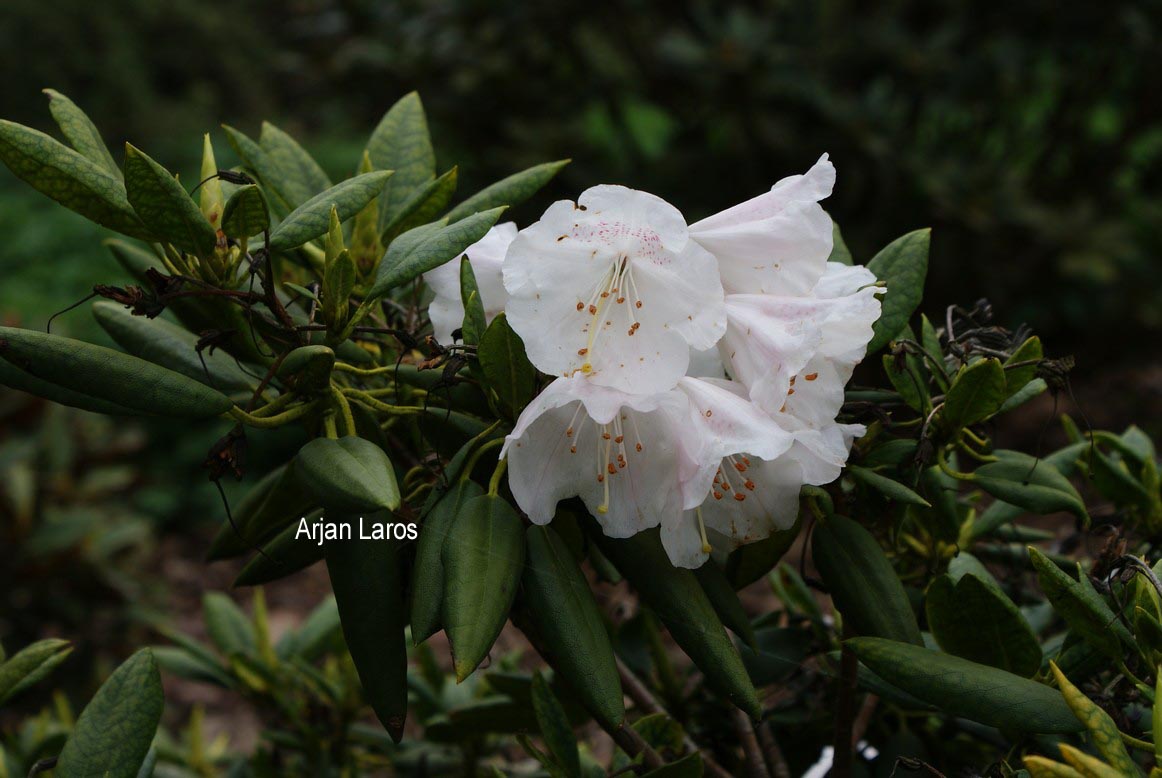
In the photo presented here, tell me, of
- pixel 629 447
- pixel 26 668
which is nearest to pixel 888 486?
pixel 629 447

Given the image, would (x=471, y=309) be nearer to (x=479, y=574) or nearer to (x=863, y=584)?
(x=479, y=574)

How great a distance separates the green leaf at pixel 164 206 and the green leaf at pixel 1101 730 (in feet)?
2.06

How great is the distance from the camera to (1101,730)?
2.24ft

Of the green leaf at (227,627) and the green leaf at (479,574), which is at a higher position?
the green leaf at (479,574)

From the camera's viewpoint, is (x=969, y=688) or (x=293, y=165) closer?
(x=969, y=688)

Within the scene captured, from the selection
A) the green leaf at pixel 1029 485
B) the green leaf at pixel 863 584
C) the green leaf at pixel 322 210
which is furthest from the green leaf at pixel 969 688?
the green leaf at pixel 322 210

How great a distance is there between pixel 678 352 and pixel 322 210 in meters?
0.27

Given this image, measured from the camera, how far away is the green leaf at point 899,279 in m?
0.87

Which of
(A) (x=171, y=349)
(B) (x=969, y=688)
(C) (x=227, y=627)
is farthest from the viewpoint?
(C) (x=227, y=627)

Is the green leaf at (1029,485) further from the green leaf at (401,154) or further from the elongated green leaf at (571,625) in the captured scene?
the green leaf at (401,154)

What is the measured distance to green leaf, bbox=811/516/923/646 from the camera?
2.73ft

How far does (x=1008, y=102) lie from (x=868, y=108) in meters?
0.53

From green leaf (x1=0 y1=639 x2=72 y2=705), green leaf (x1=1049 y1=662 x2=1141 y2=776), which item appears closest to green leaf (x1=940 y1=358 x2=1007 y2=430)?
green leaf (x1=1049 y1=662 x2=1141 y2=776)

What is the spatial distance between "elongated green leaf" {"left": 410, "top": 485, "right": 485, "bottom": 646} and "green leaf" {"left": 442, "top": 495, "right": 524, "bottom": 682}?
0.04 ft
